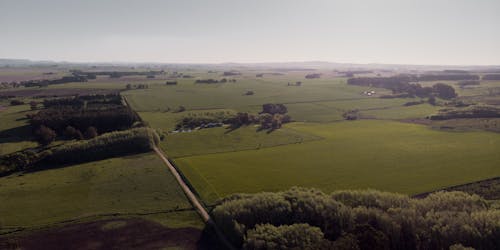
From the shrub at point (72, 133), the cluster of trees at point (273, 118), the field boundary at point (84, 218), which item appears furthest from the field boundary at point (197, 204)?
the cluster of trees at point (273, 118)

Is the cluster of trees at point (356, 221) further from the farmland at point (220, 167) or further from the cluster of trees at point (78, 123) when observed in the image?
the cluster of trees at point (78, 123)

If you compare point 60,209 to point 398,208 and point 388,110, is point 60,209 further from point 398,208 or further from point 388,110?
point 388,110

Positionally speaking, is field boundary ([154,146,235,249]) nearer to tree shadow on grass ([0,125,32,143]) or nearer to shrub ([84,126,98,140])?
shrub ([84,126,98,140])

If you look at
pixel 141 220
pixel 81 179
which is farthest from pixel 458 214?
pixel 81 179

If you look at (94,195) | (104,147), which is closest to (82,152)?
(104,147)

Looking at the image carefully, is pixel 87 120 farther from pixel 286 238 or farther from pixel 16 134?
pixel 286 238

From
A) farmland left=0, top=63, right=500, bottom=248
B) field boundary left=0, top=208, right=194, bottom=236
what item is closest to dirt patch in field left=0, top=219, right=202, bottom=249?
farmland left=0, top=63, right=500, bottom=248
